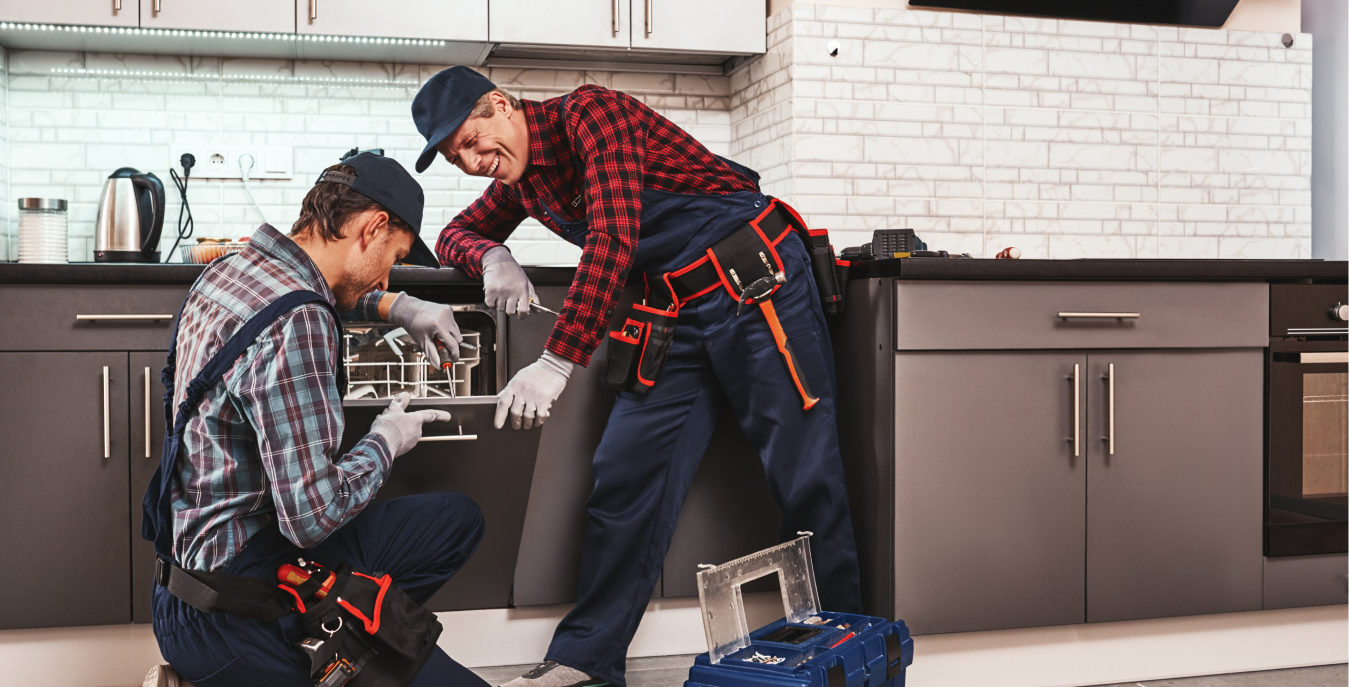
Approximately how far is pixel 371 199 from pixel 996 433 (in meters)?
1.37

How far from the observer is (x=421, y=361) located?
6.61 ft

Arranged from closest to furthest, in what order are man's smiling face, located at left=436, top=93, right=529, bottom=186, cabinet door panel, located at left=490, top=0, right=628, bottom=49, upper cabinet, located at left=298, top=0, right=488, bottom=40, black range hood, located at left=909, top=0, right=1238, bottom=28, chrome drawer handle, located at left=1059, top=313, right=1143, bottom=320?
man's smiling face, located at left=436, top=93, right=529, bottom=186 < chrome drawer handle, located at left=1059, top=313, right=1143, bottom=320 < upper cabinet, located at left=298, top=0, right=488, bottom=40 < cabinet door panel, located at left=490, top=0, right=628, bottom=49 < black range hood, located at left=909, top=0, right=1238, bottom=28

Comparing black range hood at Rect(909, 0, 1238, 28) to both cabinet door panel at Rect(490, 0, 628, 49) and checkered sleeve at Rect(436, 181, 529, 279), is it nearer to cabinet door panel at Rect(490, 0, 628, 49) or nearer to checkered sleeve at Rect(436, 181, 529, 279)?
cabinet door panel at Rect(490, 0, 628, 49)

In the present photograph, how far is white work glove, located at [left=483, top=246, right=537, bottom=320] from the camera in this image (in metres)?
2.01

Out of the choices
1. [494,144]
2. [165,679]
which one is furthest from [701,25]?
[165,679]

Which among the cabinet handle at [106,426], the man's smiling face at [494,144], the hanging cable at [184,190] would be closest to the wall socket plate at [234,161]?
the hanging cable at [184,190]

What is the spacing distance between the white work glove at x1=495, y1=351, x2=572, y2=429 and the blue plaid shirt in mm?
398

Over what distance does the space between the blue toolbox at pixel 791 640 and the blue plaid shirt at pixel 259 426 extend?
1.99 ft

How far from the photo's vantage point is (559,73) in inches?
131

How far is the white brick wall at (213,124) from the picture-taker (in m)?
3.02

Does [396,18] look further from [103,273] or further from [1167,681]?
[1167,681]

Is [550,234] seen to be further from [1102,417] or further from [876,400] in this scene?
[1102,417]

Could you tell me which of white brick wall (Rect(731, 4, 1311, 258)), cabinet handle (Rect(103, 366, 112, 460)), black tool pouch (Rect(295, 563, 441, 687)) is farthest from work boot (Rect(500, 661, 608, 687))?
white brick wall (Rect(731, 4, 1311, 258))

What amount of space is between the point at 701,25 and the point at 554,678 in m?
2.07
